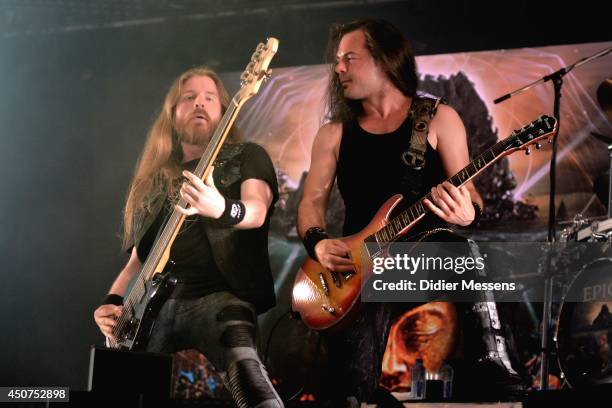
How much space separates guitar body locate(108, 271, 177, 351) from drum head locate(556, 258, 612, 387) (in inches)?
78.3

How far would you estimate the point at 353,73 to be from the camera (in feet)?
12.9

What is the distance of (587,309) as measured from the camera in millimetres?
3898

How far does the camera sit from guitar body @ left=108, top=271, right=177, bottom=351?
3662 millimetres

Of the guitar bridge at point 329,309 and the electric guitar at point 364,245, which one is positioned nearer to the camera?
the electric guitar at point 364,245

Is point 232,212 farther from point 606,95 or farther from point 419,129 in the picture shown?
point 606,95

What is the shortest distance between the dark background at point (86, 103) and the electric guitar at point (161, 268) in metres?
1.39

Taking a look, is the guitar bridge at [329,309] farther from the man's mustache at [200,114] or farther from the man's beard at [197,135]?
the man's mustache at [200,114]

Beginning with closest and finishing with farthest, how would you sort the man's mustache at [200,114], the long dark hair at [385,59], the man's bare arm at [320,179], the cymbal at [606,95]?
the man's bare arm at [320,179], the long dark hair at [385,59], the cymbal at [606,95], the man's mustache at [200,114]

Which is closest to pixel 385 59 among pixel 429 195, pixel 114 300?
pixel 429 195

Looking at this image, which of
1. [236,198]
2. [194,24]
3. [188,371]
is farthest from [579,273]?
[194,24]

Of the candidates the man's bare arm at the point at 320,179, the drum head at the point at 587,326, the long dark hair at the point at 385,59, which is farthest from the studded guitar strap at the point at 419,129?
the drum head at the point at 587,326

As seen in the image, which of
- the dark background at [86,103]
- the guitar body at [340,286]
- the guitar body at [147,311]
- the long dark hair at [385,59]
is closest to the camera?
the guitar body at [340,286]

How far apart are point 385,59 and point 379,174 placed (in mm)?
653

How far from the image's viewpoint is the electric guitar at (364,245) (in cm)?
327
